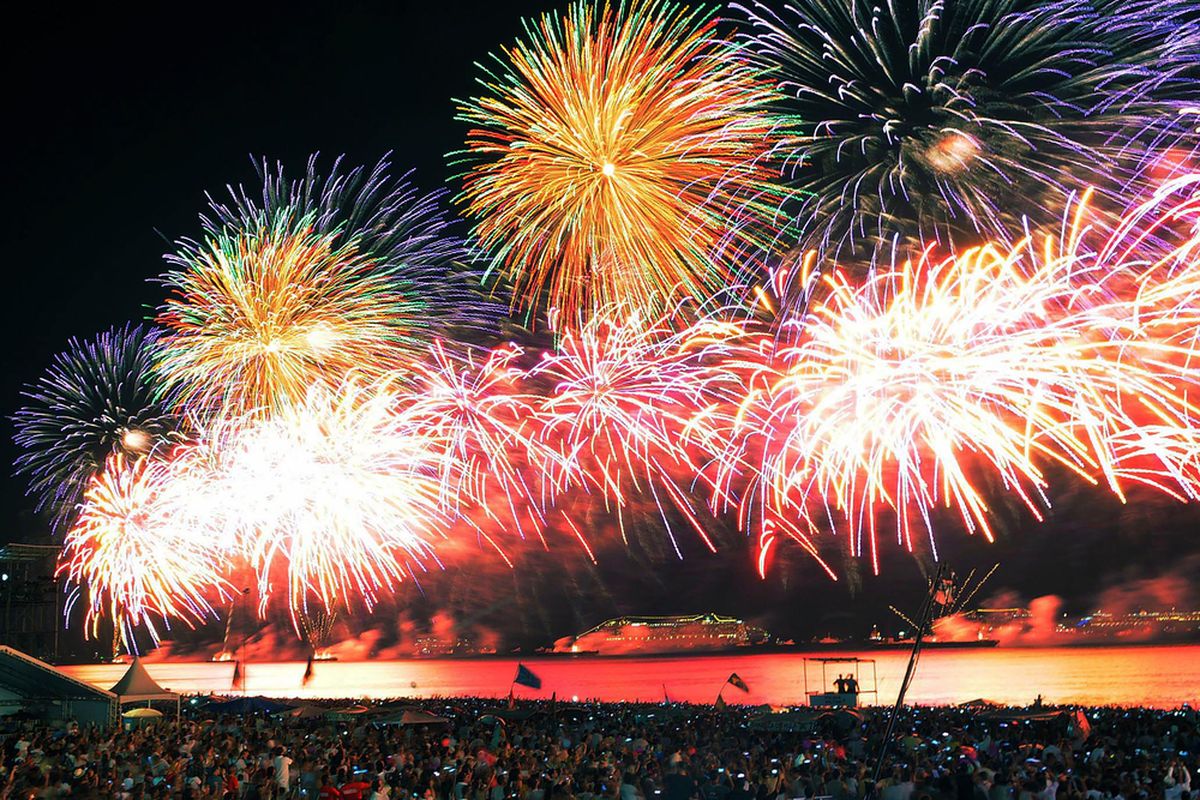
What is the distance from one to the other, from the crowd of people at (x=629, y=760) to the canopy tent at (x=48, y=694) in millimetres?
948

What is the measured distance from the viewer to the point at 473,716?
113 feet

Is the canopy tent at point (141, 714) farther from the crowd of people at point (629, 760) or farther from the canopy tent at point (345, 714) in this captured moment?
the canopy tent at point (345, 714)

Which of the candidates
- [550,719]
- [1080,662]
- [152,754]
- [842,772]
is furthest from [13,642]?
[1080,662]

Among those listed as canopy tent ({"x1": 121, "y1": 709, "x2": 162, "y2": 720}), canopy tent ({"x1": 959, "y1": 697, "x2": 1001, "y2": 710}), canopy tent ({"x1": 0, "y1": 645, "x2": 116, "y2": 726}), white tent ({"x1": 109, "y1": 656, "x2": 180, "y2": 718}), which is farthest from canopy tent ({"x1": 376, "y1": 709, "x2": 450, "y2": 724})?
canopy tent ({"x1": 959, "y1": 697, "x2": 1001, "y2": 710})

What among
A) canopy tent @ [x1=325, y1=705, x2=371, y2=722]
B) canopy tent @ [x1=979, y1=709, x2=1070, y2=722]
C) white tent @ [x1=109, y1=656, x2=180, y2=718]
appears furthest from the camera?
canopy tent @ [x1=325, y1=705, x2=371, y2=722]

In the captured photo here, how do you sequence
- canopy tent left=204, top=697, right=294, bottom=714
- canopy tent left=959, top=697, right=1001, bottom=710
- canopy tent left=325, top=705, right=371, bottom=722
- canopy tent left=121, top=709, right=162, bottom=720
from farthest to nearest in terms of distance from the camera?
canopy tent left=959, top=697, right=1001, bottom=710 → canopy tent left=204, top=697, right=294, bottom=714 → canopy tent left=325, top=705, right=371, bottom=722 → canopy tent left=121, top=709, right=162, bottom=720

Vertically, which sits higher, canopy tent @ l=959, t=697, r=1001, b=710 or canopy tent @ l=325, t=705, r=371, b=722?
canopy tent @ l=325, t=705, r=371, b=722

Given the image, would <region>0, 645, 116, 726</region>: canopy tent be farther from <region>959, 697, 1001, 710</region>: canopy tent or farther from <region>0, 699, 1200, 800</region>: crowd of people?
<region>959, 697, 1001, 710</region>: canopy tent

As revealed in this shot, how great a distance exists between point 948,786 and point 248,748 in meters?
14.3

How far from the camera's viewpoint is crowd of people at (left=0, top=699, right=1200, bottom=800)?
14734 millimetres

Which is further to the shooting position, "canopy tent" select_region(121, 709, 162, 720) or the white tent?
the white tent

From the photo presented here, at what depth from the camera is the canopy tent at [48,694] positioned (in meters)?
27.6

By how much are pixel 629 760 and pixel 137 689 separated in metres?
16.2

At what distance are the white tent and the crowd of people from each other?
2.76 ft
